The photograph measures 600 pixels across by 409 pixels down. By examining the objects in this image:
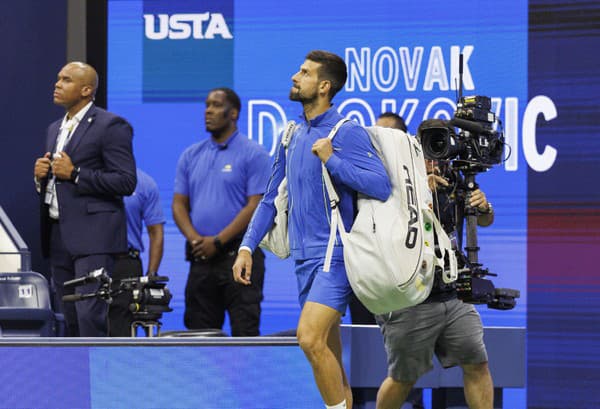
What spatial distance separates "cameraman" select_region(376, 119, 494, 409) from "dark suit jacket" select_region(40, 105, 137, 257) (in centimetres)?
183

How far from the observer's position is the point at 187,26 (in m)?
8.61

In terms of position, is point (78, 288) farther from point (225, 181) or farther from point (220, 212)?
point (225, 181)

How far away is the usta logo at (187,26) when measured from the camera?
8.57 metres

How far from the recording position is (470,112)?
224 inches

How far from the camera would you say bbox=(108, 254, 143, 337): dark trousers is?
735 cm

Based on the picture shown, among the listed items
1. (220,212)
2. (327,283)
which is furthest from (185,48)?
(327,283)

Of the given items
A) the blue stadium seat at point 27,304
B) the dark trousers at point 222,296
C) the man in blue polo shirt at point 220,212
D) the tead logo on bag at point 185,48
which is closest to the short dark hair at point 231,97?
the man in blue polo shirt at point 220,212

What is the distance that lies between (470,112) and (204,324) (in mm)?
2782

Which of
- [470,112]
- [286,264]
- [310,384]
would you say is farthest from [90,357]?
[286,264]

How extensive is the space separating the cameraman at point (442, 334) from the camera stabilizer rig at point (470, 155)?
71 millimetres

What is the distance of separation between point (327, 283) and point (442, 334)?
2.50 ft

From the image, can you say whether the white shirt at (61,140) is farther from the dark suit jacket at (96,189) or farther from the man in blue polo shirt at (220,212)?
the man in blue polo shirt at (220,212)

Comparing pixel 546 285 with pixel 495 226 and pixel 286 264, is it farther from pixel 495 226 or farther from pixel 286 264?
pixel 286 264

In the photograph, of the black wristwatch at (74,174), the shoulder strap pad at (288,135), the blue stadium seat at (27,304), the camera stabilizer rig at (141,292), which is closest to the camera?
the shoulder strap pad at (288,135)
